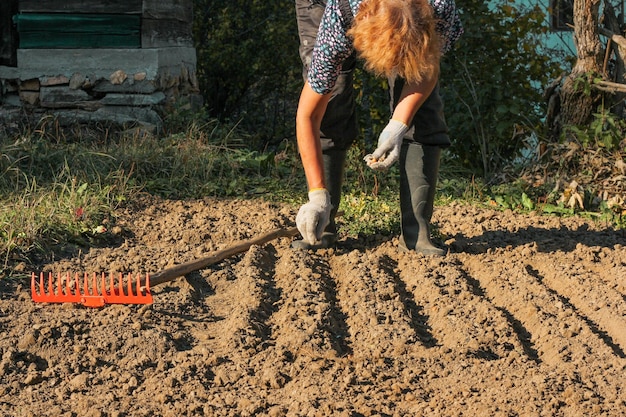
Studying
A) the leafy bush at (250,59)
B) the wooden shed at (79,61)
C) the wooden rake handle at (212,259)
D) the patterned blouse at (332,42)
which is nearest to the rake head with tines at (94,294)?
the wooden rake handle at (212,259)

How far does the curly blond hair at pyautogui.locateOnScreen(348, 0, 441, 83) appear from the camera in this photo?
344cm

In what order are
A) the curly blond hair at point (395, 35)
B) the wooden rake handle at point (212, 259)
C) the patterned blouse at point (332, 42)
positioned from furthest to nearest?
the wooden rake handle at point (212, 259) → the patterned blouse at point (332, 42) → the curly blond hair at point (395, 35)

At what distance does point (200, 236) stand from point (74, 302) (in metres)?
1.11

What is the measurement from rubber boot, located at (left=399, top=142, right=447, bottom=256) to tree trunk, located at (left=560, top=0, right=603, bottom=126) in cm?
186

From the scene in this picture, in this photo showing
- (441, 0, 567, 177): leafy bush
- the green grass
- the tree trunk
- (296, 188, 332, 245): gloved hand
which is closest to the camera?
(296, 188, 332, 245): gloved hand

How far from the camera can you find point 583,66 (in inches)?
231

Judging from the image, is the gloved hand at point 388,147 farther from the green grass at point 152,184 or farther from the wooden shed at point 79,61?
the wooden shed at point 79,61

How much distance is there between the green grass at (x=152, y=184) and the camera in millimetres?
4789

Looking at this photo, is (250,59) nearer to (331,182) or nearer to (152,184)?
(152,184)

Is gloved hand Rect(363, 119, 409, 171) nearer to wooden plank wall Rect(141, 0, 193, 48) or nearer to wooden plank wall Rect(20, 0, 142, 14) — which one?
wooden plank wall Rect(141, 0, 193, 48)

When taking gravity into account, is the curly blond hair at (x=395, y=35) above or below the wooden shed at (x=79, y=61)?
above

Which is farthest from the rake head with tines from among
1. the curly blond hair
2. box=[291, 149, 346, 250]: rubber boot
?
the curly blond hair

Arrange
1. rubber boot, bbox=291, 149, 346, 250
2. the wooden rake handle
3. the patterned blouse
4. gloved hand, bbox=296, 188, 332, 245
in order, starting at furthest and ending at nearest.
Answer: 1. rubber boot, bbox=291, 149, 346, 250
2. the wooden rake handle
3. gloved hand, bbox=296, 188, 332, 245
4. the patterned blouse

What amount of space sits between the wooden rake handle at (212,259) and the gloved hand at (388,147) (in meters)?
0.98
